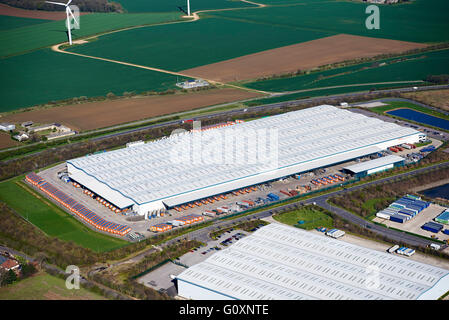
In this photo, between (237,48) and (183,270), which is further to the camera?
(237,48)

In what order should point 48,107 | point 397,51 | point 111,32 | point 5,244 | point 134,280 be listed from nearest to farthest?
point 134,280, point 5,244, point 48,107, point 397,51, point 111,32

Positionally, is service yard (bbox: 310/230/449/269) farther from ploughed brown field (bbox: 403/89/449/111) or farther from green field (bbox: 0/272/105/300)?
ploughed brown field (bbox: 403/89/449/111)

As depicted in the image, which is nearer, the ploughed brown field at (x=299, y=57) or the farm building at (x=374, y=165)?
the farm building at (x=374, y=165)

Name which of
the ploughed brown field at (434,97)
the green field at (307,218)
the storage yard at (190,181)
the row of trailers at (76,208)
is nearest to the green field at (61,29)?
the row of trailers at (76,208)

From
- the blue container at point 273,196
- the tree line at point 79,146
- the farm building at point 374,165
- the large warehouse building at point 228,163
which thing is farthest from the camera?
the tree line at point 79,146

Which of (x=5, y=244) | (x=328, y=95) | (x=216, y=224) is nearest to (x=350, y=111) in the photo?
(x=328, y=95)

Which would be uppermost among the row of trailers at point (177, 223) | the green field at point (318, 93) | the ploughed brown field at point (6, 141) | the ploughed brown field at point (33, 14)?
the ploughed brown field at point (33, 14)

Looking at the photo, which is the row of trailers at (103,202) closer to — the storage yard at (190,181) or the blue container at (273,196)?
the storage yard at (190,181)

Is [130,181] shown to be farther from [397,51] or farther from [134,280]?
[397,51]
